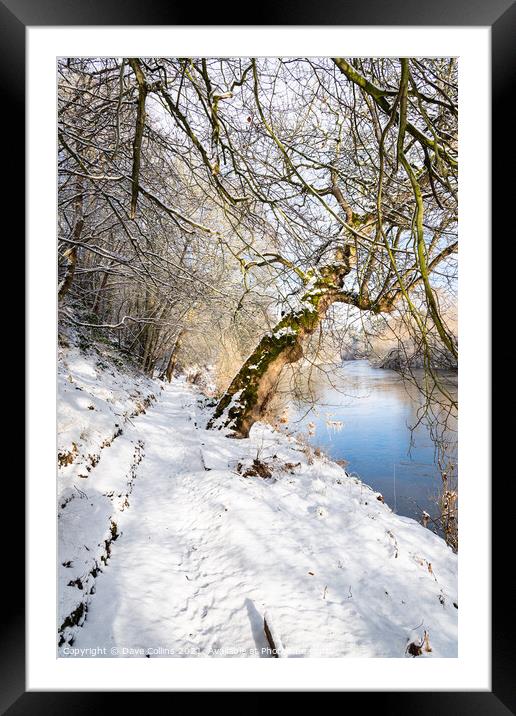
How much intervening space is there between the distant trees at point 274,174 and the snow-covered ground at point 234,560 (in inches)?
37.7

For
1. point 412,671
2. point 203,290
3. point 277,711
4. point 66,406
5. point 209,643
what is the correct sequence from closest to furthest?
point 277,711
point 412,671
point 209,643
point 66,406
point 203,290

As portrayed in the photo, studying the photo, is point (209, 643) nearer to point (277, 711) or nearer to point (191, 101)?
point (277, 711)

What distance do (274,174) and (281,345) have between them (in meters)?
1.53

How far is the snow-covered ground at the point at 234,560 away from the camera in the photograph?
3.68 ft

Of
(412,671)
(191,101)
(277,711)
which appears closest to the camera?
(277,711)

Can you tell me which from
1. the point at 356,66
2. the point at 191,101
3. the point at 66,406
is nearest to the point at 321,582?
the point at 66,406

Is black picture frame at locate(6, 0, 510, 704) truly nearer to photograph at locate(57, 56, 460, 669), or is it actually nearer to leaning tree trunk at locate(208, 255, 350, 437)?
photograph at locate(57, 56, 460, 669)

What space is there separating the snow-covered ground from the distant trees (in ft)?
3.14

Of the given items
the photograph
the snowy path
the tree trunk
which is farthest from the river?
the tree trunk

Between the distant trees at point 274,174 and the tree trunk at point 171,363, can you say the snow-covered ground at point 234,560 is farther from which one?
the tree trunk at point 171,363

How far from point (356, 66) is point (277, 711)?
1905 mm

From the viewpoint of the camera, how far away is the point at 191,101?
1.35 m
